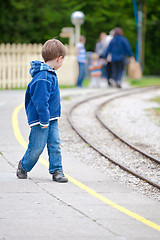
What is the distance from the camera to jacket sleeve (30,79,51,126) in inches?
261

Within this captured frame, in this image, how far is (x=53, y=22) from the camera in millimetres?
42031

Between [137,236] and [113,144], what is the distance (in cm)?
589

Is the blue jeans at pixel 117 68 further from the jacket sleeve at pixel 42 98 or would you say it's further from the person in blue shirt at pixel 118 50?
the jacket sleeve at pixel 42 98

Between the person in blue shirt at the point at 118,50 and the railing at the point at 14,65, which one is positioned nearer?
the person in blue shirt at the point at 118,50

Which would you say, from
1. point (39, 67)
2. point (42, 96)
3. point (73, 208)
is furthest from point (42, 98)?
point (73, 208)

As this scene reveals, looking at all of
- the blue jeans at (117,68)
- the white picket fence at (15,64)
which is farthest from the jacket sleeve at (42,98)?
the blue jeans at (117,68)

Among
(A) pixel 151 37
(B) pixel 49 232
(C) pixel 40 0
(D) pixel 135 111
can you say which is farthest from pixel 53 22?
(B) pixel 49 232

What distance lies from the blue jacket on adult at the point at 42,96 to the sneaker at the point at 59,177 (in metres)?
0.65

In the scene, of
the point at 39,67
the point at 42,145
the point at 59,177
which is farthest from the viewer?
the point at 59,177

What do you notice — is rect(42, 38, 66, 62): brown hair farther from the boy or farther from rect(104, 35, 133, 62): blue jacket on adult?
rect(104, 35, 133, 62): blue jacket on adult

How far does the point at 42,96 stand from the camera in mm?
6621

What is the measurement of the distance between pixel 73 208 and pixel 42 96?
134 centimetres

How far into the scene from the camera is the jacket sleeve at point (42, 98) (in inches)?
261

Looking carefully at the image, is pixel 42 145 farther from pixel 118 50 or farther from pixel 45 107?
pixel 118 50
